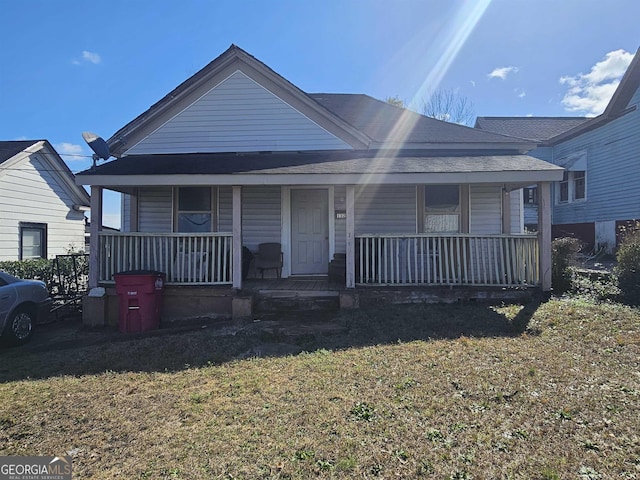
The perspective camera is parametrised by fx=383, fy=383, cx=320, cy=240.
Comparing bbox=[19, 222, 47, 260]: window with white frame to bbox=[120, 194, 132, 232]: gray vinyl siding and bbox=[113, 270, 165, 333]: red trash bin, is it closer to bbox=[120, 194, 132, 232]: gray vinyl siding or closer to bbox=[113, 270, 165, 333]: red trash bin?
bbox=[120, 194, 132, 232]: gray vinyl siding

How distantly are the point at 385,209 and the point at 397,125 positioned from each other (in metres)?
2.99

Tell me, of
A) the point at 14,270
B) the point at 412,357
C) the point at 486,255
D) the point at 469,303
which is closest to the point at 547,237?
the point at 486,255

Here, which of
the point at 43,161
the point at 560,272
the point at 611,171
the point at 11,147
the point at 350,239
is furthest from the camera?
the point at 611,171

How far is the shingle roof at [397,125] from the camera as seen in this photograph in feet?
32.7

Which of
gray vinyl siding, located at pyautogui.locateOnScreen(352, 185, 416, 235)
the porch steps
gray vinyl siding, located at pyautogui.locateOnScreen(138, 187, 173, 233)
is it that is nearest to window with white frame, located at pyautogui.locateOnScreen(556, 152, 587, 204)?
gray vinyl siding, located at pyautogui.locateOnScreen(352, 185, 416, 235)

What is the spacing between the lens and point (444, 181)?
716cm

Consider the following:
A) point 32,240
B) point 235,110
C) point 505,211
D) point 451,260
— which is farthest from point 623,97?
point 32,240

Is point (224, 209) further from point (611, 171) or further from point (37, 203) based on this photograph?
point (611, 171)

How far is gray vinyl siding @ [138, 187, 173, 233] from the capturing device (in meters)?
9.45

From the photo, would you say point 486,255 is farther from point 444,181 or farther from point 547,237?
point 444,181

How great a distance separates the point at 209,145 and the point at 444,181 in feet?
18.5

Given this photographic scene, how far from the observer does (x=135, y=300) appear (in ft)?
22.6

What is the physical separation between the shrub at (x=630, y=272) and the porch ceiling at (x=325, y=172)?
84.9 inches

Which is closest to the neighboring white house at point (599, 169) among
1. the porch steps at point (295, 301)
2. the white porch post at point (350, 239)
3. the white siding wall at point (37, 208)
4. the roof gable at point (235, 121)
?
the roof gable at point (235, 121)
